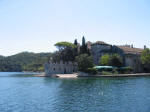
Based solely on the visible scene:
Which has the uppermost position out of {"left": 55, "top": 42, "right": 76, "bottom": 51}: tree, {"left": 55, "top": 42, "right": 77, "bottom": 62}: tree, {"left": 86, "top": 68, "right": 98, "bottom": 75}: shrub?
{"left": 55, "top": 42, "right": 76, "bottom": 51}: tree

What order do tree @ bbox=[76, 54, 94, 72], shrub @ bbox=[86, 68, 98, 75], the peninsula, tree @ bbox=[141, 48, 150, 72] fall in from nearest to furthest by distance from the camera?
shrub @ bbox=[86, 68, 98, 75]
tree @ bbox=[76, 54, 94, 72]
the peninsula
tree @ bbox=[141, 48, 150, 72]

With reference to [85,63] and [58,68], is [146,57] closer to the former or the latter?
[85,63]

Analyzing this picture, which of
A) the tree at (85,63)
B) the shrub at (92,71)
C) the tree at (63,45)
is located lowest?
the shrub at (92,71)

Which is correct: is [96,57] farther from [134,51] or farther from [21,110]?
[21,110]

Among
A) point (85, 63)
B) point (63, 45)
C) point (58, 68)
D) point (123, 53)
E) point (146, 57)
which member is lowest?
point (58, 68)

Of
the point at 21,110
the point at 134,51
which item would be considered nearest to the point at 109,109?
the point at 21,110

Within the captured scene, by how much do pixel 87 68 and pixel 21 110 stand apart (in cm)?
5150

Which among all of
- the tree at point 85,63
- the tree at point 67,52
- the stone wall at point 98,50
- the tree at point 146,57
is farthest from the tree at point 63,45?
the tree at point 146,57

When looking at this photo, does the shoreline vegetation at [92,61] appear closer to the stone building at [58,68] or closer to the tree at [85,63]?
the tree at [85,63]

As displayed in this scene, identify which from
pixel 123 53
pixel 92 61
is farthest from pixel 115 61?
pixel 123 53

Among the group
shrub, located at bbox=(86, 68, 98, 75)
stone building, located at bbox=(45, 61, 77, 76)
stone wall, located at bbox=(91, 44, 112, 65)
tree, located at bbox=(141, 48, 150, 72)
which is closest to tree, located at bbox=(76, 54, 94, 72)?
shrub, located at bbox=(86, 68, 98, 75)

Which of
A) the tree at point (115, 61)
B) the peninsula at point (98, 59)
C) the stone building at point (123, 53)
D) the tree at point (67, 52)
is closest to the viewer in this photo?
the peninsula at point (98, 59)

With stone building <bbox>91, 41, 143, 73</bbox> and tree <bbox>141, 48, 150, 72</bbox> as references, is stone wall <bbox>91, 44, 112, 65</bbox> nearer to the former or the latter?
stone building <bbox>91, 41, 143, 73</bbox>

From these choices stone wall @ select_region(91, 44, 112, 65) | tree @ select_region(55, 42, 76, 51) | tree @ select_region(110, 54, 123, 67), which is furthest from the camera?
tree @ select_region(55, 42, 76, 51)
